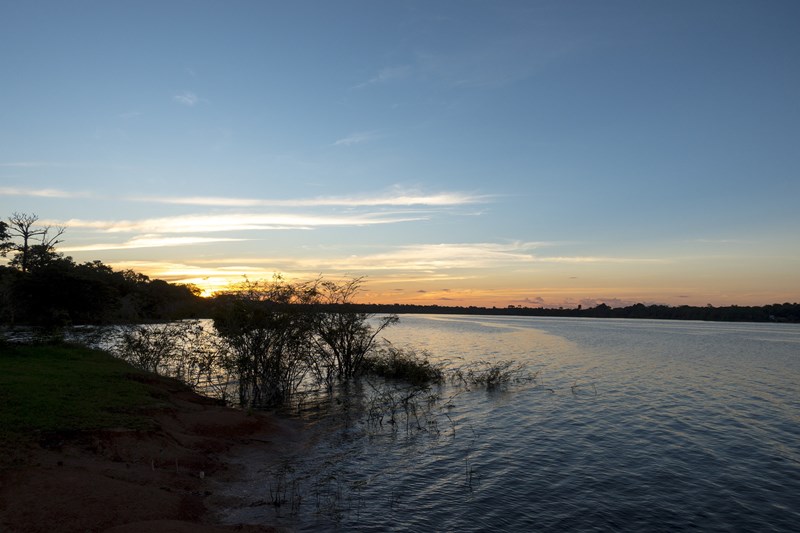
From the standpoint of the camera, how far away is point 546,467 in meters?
17.5

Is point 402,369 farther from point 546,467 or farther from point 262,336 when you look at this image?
point 546,467

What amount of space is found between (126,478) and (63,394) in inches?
289

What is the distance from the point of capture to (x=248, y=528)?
1126 cm

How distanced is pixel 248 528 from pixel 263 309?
1724 centimetres

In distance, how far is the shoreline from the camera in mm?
10266

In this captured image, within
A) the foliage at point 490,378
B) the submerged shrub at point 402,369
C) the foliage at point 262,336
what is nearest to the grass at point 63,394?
the foliage at point 262,336

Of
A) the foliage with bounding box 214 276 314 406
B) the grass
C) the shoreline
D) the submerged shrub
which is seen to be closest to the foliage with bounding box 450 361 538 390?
the submerged shrub

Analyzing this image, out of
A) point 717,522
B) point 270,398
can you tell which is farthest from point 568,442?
point 270,398

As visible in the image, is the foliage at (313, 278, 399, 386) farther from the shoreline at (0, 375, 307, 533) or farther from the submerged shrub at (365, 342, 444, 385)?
the shoreline at (0, 375, 307, 533)

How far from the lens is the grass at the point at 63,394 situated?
1425cm

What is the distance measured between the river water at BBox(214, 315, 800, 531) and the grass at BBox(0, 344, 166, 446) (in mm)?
5326

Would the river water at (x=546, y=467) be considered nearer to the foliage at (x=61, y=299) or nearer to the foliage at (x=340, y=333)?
the foliage at (x=340, y=333)

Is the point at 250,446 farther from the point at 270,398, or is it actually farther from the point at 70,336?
the point at 70,336

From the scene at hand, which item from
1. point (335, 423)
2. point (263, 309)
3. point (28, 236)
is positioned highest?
point (28, 236)
